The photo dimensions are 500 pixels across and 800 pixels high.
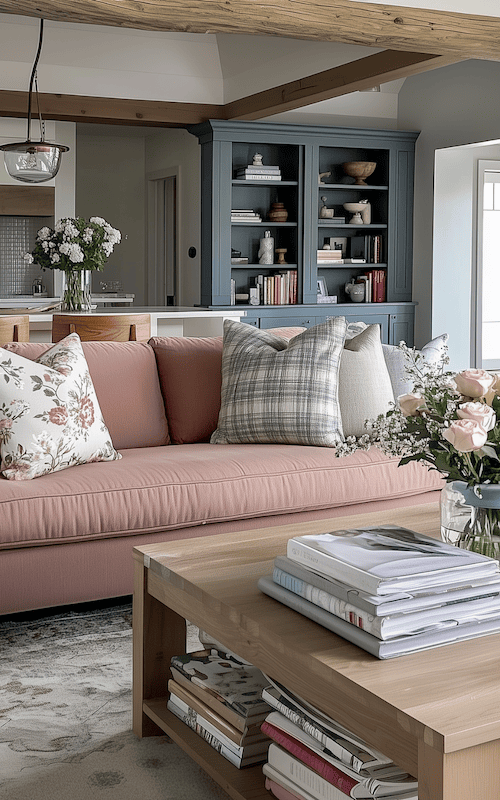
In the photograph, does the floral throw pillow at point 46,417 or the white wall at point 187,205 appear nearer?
the floral throw pillow at point 46,417

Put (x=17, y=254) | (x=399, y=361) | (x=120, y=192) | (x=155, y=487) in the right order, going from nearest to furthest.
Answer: (x=155, y=487) → (x=399, y=361) → (x=17, y=254) → (x=120, y=192)

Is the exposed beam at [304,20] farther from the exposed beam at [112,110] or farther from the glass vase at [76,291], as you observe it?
the exposed beam at [112,110]

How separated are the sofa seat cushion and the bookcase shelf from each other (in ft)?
14.4

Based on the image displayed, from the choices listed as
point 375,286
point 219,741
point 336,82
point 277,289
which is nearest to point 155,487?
point 219,741

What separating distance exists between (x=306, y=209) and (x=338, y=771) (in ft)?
22.4

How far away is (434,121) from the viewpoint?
7.88m

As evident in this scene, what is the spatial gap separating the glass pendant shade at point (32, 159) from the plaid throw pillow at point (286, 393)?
2.08 m

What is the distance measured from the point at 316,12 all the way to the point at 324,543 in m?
3.29

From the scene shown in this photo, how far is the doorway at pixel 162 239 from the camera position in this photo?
989 centimetres

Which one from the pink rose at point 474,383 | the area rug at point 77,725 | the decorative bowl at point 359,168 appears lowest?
the area rug at point 77,725

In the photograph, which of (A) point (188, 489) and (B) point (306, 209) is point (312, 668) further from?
(B) point (306, 209)

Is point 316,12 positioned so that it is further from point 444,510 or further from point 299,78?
point 444,510

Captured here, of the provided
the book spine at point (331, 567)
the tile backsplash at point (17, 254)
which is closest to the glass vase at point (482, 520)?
the book spine at point (331, 567)

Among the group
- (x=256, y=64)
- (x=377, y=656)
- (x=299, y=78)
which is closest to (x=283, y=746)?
(x=377, y=656)
